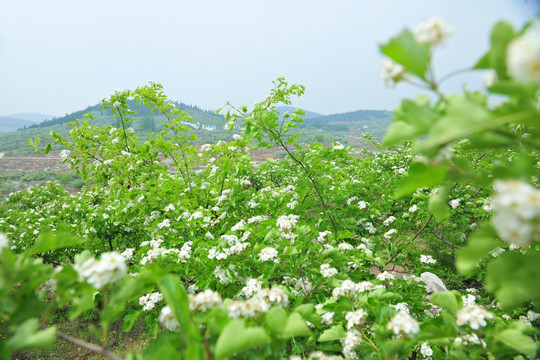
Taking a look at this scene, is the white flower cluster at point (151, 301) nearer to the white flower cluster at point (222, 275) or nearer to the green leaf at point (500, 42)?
the white flower cluster at point (222, 275)

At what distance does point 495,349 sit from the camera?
117 cm

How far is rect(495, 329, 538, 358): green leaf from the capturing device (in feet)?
3.29

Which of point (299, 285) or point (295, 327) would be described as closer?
point (295, 327)

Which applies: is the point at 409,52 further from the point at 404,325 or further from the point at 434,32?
the point at 404,325

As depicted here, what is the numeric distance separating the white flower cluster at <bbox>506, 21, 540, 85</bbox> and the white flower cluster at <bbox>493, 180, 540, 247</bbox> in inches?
9.5

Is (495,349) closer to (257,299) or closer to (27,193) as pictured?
(257,299)

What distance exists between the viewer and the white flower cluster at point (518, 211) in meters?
0.58

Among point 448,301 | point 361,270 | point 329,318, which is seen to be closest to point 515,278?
point 448,301

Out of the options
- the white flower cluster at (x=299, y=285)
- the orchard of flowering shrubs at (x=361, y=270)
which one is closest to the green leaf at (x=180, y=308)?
the orchard of flowering shrubs at (x=361, y=270)

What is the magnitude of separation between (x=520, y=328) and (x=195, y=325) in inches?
53.5

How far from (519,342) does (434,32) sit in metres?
1.22

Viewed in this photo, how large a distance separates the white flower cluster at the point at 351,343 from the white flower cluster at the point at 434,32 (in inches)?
56.0

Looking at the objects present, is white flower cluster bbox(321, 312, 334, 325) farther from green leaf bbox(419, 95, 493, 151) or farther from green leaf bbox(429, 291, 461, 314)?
green leaf bbox(419, 95, 493, 151)

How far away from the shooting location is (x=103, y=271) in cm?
93
